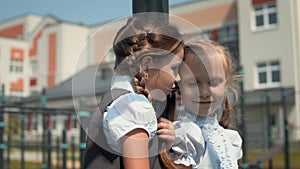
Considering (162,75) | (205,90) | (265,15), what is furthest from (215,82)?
(265,15)

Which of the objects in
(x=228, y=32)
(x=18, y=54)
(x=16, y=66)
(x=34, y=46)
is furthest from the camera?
(x=34, y=46)

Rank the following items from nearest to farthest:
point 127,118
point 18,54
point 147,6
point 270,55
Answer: point 127,118
point 147,6
point 270,55
point 18,54

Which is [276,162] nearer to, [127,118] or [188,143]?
[188,143]

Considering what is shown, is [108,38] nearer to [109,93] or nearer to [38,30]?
[109,93]

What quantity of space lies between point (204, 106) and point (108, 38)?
37 centimetres

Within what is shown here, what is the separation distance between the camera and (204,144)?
5.17ft

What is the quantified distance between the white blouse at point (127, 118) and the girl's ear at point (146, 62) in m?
0.08

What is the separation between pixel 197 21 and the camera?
1115 inches

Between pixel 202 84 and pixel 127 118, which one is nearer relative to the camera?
pixel 127 118

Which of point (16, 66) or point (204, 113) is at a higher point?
point (16, 66)

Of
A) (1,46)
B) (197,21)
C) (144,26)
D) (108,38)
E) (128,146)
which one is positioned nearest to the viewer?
(128,146)

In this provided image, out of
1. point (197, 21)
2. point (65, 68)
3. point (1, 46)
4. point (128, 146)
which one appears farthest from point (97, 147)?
point (65, 68)

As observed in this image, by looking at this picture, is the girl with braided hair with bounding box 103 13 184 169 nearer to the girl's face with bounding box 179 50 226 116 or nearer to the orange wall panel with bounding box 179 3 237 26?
the girl's face with bounding box 179 50 226 116

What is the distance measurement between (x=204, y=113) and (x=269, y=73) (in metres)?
23.2
